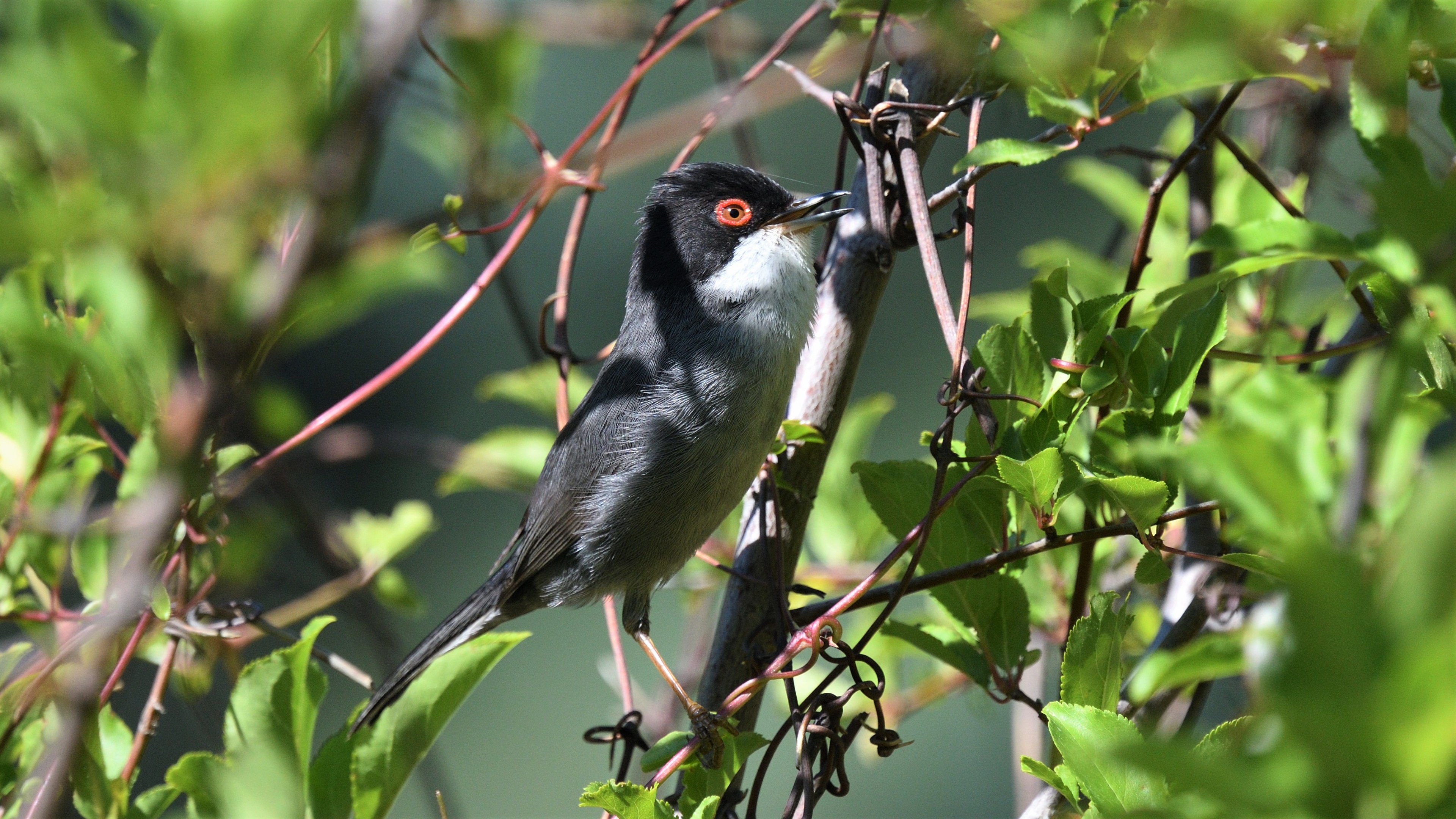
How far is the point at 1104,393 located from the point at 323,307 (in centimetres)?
138

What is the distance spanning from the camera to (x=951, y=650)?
2.13 metres

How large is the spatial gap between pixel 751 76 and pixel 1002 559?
3.90ft

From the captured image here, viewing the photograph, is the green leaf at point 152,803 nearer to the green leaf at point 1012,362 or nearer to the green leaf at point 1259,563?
the green leaf at point 1012,362

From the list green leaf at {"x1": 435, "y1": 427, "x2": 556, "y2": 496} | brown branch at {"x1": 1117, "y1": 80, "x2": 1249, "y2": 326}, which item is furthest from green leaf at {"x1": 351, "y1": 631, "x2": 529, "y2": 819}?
brown branch at {"x1": 1117, "y1": 80, "x2": 1249, "y2": 326}

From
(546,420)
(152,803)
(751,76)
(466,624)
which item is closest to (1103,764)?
(751,76)


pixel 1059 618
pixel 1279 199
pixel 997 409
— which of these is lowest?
pixel 1059 618

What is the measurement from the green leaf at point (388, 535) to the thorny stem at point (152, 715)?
2.21ft

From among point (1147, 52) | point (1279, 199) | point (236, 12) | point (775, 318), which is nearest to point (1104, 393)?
point (1279, 199)

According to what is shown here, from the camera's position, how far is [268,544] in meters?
2.37

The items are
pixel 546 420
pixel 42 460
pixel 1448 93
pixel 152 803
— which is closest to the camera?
pixel 1448 93

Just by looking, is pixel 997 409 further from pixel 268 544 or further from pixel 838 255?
pixel 268 544

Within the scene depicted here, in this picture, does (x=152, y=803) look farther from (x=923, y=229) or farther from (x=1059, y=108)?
(x=1059, y=108)

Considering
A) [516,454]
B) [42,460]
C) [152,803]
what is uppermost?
[42,460]

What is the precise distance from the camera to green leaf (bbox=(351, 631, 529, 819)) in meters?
1.87
